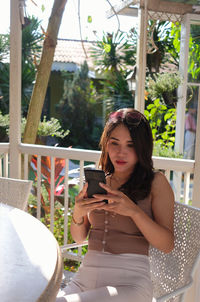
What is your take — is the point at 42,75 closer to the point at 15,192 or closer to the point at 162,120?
the point at 162,120

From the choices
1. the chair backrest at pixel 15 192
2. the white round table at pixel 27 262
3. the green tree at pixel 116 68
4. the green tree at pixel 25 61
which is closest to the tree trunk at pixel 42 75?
the green tree at pixel 25 61

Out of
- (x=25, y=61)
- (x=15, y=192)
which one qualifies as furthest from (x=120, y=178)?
(x=25, y=61)

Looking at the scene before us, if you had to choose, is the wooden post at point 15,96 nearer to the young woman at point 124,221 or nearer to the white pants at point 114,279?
the young woman at point 124,221

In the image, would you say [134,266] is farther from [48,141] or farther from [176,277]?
[48,141]

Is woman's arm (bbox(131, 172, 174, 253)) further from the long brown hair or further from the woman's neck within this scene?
the woman's neck

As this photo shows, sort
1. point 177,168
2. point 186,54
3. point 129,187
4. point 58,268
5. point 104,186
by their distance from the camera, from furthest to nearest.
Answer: point 186,54 < point 177,168 < point 129,187 < point 104,186 < point 58,268

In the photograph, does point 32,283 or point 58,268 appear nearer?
point 32,283

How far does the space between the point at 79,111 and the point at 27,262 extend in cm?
587

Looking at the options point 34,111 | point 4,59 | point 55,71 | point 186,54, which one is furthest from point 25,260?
point 55,71

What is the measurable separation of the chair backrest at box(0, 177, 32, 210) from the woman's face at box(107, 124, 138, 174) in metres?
0.49

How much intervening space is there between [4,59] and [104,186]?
212 inches

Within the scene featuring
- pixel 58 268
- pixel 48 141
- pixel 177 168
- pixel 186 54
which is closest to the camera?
pixel 58 268

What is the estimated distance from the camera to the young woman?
135 centimetres

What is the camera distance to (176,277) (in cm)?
145
